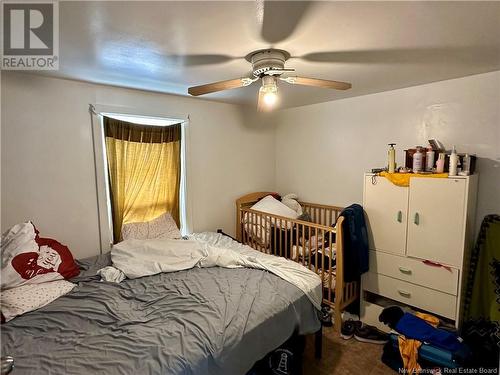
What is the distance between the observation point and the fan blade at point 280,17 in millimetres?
1160

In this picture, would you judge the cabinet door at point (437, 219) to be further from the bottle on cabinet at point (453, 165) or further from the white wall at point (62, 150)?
the white wall at point (62, 150)

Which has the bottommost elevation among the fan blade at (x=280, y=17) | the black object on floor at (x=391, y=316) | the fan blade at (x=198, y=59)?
the black object on floor at (x=391, y=316)

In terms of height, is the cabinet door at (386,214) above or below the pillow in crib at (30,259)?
above

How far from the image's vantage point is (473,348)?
2016mm

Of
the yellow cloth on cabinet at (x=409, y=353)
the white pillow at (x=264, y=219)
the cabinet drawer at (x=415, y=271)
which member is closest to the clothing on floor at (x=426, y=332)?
the yellow cloth on cabinet at (x=409, y=353)

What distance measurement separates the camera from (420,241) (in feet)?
7.45

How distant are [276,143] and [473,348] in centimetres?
308

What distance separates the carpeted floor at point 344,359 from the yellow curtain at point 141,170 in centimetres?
192

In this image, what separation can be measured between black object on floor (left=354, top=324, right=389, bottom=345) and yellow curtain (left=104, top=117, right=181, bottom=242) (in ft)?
7.08

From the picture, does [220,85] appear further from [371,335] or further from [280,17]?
[371,335]

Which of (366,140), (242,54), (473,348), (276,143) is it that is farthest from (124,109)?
(473,348)

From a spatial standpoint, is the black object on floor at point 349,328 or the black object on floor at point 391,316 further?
the black object on floor at point 349,328

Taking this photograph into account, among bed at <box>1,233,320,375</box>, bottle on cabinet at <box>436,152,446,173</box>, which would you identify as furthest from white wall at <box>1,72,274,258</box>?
bottle on cabinet at <box>436,152,446,173</box>

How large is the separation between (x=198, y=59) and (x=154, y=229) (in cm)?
177
